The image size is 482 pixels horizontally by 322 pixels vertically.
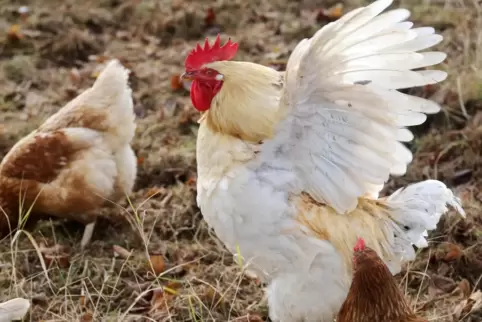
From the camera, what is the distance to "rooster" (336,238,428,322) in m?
2.59

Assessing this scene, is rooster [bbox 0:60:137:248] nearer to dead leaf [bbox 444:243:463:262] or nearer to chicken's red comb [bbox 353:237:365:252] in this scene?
chicken's red comb [bbox 353:237:365:252]

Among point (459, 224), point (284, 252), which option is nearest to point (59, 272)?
point (284, 252)

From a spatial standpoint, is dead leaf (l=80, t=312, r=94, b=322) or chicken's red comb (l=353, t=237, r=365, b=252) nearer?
chicken's red comb (l=353, t=237, r=365, b=252)

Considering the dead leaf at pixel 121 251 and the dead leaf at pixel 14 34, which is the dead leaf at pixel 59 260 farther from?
the dead leaf at pixel 14 34

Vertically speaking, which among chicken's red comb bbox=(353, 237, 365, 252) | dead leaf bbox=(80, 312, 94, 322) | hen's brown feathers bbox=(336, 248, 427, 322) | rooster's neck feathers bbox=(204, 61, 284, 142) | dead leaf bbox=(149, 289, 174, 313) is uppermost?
rooster's neck feathers bbox=(204, 61, 284, 142)

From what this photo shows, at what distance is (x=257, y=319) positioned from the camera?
3.35 m

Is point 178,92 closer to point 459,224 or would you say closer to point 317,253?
point 459,224

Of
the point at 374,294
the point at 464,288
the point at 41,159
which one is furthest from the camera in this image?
the point at 41,159

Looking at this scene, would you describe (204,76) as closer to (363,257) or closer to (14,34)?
(363,257)

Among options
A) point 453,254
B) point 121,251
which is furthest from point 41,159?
point 453,254

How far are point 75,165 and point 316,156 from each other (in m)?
1.81

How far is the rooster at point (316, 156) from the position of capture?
103 inches

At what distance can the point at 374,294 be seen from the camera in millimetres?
2596

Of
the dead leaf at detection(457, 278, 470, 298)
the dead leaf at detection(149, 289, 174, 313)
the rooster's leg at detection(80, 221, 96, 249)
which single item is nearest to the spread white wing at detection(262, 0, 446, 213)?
the dead leaf at detection(457, 278, 470, 298)
